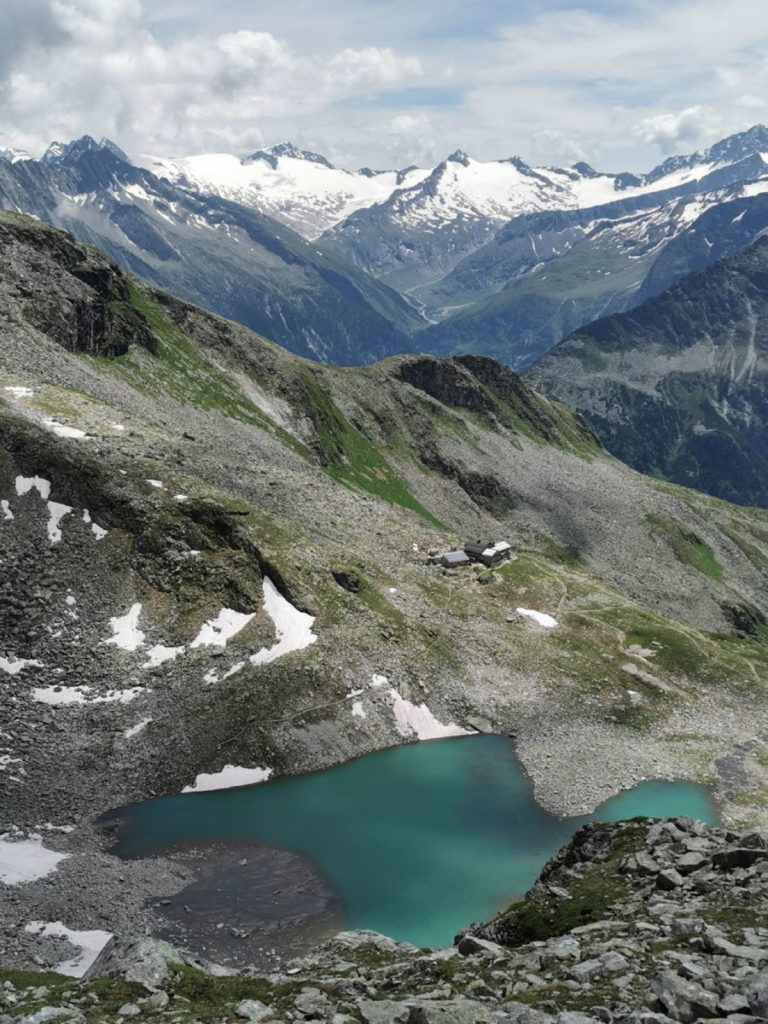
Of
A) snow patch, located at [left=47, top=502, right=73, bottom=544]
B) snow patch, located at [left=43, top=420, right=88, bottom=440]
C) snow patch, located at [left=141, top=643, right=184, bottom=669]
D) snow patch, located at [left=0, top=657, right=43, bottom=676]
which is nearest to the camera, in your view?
snow patch, located at [left=0, top=657, right=43, bottom=676]

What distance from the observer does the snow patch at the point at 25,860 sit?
173 ft

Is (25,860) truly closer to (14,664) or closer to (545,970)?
(14,664)

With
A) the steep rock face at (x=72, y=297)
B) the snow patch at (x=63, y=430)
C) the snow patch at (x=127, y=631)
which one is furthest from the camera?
the steep rock face at (x=72, y=297)

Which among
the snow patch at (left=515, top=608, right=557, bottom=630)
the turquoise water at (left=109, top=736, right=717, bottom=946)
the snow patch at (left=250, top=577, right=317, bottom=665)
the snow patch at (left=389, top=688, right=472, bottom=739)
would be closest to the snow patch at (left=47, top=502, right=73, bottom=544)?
the snow patch at (left=250, top=577, right=317, bottom=665)

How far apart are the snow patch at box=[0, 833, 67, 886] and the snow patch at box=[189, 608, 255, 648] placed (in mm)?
25910

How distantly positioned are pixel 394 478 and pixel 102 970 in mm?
162303

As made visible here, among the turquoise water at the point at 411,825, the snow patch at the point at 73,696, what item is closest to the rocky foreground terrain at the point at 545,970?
the turquoise water at the point at 411,825

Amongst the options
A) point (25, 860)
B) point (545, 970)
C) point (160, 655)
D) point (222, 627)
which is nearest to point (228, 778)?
point (160, 655)

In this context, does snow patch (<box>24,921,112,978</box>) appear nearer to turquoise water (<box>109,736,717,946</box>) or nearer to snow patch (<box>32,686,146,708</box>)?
turquoise water (<box>109,736,717,946</box>)

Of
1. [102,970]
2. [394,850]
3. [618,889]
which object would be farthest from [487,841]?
[102,970]

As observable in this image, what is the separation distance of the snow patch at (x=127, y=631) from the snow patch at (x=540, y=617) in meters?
49.0

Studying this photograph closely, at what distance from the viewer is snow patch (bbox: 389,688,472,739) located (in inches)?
3164

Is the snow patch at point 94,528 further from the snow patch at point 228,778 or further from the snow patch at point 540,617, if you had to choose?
Answer: the snow patch at point 540,617

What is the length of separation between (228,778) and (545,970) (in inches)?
1768
